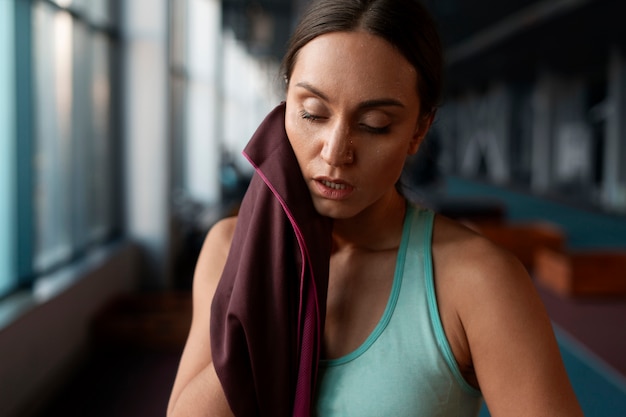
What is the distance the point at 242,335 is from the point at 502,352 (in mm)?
411

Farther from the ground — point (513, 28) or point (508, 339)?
point (513, 28)

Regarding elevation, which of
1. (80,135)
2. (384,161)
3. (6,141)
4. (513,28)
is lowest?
(384,161)

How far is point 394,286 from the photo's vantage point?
114 centimetres

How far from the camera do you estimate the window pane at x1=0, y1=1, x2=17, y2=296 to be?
3.25 metres

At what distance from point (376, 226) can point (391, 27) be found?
38 centimetres

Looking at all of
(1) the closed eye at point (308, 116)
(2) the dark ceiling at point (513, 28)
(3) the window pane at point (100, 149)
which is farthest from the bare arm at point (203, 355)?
(2) the dark ceiling at point (513, 28)

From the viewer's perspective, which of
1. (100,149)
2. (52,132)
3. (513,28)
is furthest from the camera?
(513,28)

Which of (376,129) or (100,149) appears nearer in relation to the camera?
(376,129)

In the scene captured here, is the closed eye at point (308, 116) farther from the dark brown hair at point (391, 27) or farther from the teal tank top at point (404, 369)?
the teal tank top at point (404, 369)

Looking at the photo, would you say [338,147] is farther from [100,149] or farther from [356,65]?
[100,149]

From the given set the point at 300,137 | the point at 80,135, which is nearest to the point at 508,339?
the point at 300,137

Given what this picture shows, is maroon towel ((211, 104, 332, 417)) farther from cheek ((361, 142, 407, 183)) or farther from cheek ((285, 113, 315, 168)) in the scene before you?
cheek ((361, 142, 407, 183))

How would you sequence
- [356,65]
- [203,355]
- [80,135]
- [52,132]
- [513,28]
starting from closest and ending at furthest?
1. [356,65]
2. [203,355]
3. [52,132]
4. [80,135]
5. [513,28]

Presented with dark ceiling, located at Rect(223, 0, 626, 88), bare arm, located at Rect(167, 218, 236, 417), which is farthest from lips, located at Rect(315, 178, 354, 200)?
dark ceiling, located at Rect(223, 0, 626, 88)
